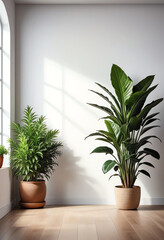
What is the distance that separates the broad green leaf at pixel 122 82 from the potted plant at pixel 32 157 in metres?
0.98

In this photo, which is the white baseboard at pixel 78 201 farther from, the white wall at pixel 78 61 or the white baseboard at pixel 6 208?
the white baseboard at pixel 6 208

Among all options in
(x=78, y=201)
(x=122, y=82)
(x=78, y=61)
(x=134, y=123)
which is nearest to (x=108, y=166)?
(x=134, y=123)

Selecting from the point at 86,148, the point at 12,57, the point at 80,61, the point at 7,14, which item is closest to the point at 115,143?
the point at 86,148

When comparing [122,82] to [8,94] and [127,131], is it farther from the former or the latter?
[8,94]

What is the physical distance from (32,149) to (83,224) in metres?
1.20

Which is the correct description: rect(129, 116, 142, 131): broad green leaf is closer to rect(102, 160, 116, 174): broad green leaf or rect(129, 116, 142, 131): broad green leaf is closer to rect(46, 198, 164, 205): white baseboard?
rect(102, 160, 116, 174): broad green leaf

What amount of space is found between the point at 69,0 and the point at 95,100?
1.41 meters

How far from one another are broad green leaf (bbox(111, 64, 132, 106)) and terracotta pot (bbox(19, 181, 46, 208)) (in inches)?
59.2

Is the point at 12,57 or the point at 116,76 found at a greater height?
the point at 12,57

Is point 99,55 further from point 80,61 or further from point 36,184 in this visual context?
point 36,184

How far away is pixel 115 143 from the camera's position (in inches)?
164

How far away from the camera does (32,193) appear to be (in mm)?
4145

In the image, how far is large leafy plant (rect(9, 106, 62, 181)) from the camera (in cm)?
410

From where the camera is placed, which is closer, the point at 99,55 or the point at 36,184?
the point at 36,184
